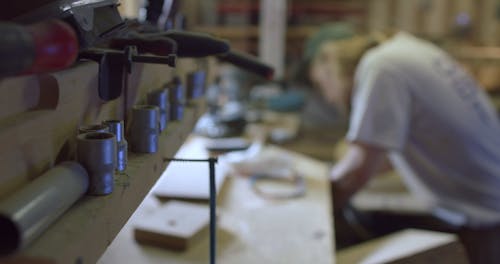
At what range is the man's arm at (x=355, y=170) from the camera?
199 cm

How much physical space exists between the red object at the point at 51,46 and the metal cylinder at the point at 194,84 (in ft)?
2.61

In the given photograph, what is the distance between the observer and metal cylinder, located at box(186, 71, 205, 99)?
1283 millimetres

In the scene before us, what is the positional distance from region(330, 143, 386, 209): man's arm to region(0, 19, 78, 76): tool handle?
1.59m

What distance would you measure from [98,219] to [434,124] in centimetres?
162

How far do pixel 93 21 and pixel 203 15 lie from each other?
4982mm

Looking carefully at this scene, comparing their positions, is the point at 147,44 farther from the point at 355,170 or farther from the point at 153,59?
the point at 355,170

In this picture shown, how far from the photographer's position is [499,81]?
4.95 m

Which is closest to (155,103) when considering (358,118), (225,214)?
(225,214)

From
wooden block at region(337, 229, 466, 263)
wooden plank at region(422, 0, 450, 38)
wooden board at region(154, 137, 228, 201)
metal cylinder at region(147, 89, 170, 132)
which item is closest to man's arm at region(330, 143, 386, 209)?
wooden block at region(337, 229, 466, 263)

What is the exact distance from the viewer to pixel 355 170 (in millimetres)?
2020

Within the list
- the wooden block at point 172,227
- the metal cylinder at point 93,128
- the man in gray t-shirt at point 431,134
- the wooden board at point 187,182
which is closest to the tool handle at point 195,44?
the metal cylinder at point 93,128

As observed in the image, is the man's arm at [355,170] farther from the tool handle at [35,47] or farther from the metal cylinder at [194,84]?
the tool handle at [35,47]

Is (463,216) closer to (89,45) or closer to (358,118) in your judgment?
(358,118)

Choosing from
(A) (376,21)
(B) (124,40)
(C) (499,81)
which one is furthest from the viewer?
(A) (376,21)
